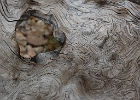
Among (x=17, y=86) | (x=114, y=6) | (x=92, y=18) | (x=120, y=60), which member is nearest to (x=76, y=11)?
(x=92, y=18)

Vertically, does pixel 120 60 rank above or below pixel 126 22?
below

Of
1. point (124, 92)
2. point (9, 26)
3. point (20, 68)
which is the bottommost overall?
point (124, 92)

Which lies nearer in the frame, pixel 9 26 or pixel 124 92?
pixel 9 26

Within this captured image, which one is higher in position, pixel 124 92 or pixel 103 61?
pixel 103 61

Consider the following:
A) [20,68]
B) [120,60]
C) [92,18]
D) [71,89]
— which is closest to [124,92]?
[120,60]

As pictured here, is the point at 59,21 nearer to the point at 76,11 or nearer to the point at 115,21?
the point at 76,11

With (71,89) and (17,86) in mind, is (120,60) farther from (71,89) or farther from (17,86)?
(17,86)
